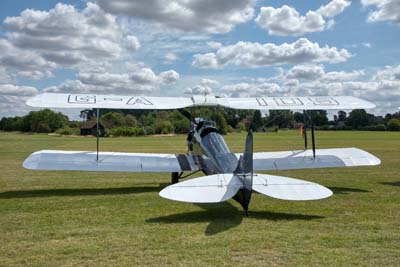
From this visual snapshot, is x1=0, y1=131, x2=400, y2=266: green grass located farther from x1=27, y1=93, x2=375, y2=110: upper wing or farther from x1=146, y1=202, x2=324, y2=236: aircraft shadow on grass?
x1=27, y1=93, x2=375, y2=110: upper wing

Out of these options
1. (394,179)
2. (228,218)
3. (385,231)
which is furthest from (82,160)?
(394,179)

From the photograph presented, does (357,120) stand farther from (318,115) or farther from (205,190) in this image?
(205,190)

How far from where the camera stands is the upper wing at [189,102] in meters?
9.10

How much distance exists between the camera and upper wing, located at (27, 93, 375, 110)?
910 cm

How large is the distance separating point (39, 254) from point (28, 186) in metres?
6.89

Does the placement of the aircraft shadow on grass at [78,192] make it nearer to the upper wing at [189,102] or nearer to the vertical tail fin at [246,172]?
the upper wing at [189,102]

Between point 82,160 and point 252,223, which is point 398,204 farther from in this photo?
point 82,160

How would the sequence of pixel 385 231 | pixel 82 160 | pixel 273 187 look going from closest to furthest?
pixel 385 231 < pixel 273 187 < pixel 82 160

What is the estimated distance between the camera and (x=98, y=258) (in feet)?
15.8

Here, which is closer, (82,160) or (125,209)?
(125,209)

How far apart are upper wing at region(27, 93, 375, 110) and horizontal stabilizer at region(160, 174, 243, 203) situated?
3370mm

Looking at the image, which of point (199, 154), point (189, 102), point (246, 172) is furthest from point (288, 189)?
point (189, 102)

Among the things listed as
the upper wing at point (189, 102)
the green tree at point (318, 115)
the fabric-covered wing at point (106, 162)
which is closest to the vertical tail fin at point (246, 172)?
the upper wing at point (189, 102)

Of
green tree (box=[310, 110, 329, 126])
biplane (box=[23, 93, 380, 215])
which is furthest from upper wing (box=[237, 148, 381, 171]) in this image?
green tree (box=[310, 110, 329, 126])
